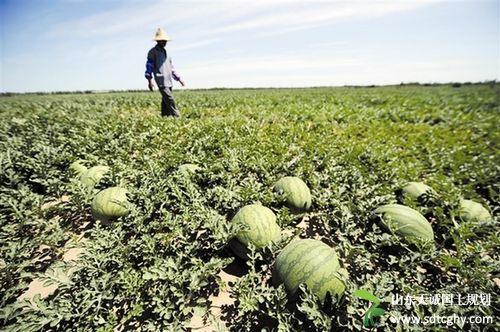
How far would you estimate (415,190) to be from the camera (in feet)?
11.6

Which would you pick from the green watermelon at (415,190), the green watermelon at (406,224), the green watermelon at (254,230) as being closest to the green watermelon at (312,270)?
the green watermelon at (254,230)

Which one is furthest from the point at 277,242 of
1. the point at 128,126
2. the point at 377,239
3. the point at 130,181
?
the point at 128,126

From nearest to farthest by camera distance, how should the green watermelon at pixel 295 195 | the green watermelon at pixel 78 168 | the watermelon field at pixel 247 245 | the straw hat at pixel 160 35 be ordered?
the watermelon field at pixel 247 245 < the green watermelon at pixel 295 195 < the green watermelon at pixel 78 168 < the straw hat at pixel 160 35

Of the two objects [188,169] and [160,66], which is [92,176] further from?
[160,66]

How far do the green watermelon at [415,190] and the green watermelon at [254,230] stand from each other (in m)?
2.13

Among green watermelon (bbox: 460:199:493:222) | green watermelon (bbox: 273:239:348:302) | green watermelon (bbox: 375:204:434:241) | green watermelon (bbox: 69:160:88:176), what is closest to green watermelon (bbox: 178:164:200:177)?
green watermelon (bbox: 69:160:88:176)

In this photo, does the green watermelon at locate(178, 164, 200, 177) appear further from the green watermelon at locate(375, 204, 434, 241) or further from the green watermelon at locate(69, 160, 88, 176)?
the green watermelon at locate(375, 204, 434, 241)

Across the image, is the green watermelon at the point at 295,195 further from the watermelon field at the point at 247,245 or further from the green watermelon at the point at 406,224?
the green watermelon at the point at 406,224

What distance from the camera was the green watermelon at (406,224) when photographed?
266 centimetres

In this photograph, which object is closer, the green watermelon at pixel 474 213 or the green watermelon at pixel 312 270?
the green watermelon at pixel 312 270

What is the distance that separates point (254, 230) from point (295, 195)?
3.10 ft

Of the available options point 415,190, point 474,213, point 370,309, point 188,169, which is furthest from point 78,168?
point 474,213

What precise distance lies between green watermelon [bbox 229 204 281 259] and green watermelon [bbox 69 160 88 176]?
3021 mm

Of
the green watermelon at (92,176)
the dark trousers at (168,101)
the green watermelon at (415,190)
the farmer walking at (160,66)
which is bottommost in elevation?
the green watermelon at (415,190)
